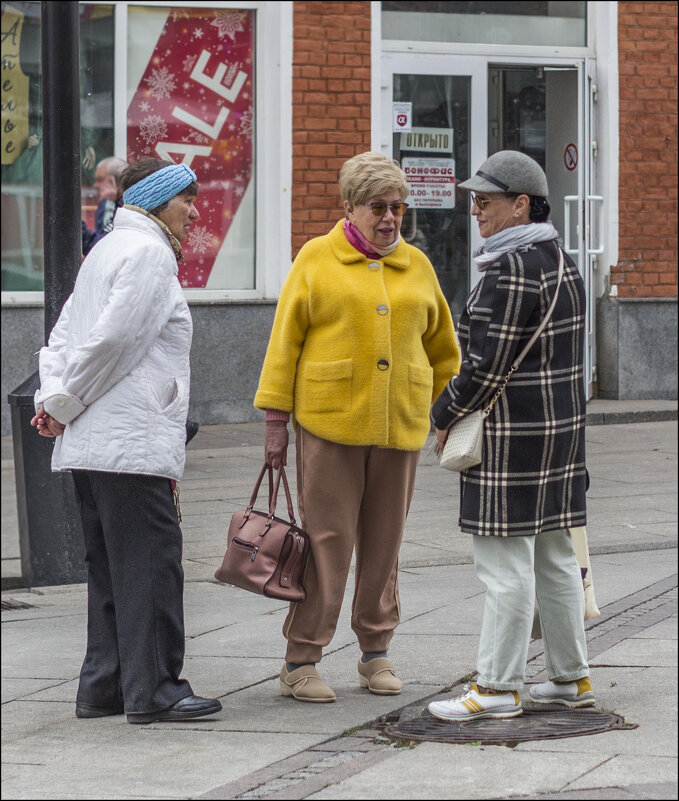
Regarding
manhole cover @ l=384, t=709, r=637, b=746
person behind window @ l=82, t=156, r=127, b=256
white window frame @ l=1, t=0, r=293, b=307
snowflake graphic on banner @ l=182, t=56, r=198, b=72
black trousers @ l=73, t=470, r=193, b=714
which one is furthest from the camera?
snowflake graphic on banner @ l=182, t=56, r=198, b=72

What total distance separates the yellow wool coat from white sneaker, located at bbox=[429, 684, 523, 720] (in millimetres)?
867

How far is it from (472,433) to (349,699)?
109cm

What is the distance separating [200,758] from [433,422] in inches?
48.6

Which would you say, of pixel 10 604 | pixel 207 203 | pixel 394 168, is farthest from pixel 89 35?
pixel 394 168

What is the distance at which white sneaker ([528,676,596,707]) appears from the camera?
464 cm

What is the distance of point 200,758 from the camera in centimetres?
423

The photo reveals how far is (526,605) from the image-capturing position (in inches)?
175

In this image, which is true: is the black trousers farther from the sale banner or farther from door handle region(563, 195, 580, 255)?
door handle region(563, 195, 580, 255)

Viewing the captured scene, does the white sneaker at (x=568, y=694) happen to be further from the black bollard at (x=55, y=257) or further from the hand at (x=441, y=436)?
the black bollard at (x=55, y=257)

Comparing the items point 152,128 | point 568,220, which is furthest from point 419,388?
point 568,220

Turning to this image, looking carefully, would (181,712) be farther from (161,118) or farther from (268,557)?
(161,118)

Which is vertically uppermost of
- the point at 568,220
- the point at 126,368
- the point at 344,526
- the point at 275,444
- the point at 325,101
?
the point at 325,101

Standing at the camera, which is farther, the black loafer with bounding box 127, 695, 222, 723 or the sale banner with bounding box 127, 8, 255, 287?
the sale banner with bounding box 127, 8, 255, 287

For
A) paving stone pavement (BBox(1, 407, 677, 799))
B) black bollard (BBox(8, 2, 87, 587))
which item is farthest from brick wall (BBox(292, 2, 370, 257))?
black bollard (BBox(8, 2, 87, 587))
